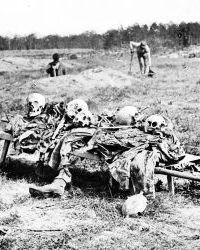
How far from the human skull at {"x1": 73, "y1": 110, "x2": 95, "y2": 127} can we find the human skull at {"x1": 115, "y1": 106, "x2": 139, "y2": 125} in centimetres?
47

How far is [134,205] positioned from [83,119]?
7.04 feet

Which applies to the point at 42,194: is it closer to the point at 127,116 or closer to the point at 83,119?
the point at 83,119

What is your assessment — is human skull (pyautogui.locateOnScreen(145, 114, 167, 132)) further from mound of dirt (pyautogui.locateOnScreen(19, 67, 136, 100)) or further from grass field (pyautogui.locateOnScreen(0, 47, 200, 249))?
mound of dirt (pyautogui.locateOnScreen(19, 67, 136, 100))

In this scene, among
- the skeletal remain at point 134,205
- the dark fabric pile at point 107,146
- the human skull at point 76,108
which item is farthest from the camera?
the human skull at point 76,108

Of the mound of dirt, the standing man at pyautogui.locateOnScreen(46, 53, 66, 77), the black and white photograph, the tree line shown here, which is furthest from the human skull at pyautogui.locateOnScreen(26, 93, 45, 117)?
the tree line

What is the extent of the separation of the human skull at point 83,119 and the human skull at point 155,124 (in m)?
1.05

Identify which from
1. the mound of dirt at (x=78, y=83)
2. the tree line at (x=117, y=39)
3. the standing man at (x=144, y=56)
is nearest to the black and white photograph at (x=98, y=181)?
the mound of dirt at (x=78, y=83)

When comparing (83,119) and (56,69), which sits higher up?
(56,69)

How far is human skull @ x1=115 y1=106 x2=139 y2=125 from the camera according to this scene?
272 inches

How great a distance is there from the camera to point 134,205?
5461 millimetres

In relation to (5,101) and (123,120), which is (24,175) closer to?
A: (123,120)

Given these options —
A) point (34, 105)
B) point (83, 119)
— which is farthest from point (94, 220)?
point (34, 105)

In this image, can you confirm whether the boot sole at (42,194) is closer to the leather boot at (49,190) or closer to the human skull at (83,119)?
the leather boot at (49,190)

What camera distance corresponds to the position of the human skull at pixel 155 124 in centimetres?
650
